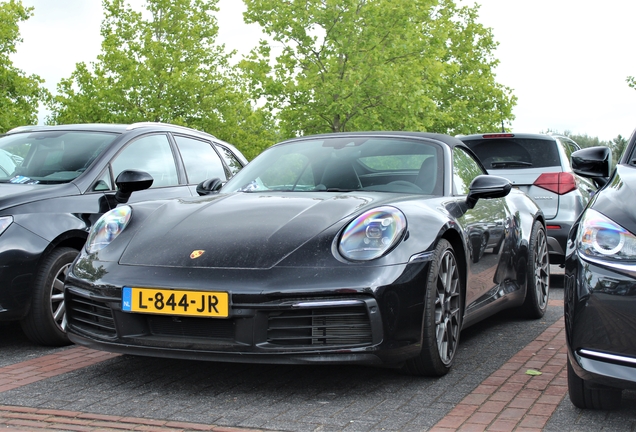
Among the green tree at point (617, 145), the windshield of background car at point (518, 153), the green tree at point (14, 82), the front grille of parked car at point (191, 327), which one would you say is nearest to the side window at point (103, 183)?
the front grille of parked car at point (191, 327)

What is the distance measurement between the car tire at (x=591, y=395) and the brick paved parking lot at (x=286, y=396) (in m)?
0.05

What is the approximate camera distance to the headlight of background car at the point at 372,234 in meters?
4.03

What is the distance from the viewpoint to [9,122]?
30.4 m

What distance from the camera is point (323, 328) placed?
12.8 ft

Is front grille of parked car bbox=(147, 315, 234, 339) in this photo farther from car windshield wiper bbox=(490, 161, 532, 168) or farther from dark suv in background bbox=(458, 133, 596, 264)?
car windshield wiper bbox=(490, 161, 532, 168)

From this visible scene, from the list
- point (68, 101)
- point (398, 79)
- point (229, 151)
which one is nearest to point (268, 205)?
point (229, 151)

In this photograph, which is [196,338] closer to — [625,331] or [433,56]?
[625,331]

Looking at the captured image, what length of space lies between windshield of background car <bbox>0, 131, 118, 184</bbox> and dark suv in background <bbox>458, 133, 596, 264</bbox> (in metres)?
4.52

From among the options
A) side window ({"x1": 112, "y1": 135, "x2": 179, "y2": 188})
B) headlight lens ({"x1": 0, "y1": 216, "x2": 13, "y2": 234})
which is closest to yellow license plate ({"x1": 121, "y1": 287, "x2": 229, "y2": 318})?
headlight lens ({"x1": 0, "y1": 216, "x2": 13, "y2": 234})

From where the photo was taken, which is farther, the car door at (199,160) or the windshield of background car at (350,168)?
the car door at (199,160)

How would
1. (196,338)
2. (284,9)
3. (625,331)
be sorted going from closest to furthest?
1. (625,331)
2. (196,338)
3. (284,9)

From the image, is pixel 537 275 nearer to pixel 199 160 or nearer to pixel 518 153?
pixel 518 153

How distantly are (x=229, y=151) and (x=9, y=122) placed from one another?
24818mm

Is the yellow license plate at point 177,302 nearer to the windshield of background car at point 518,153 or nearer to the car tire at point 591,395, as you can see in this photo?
the car tire at point 591,395
